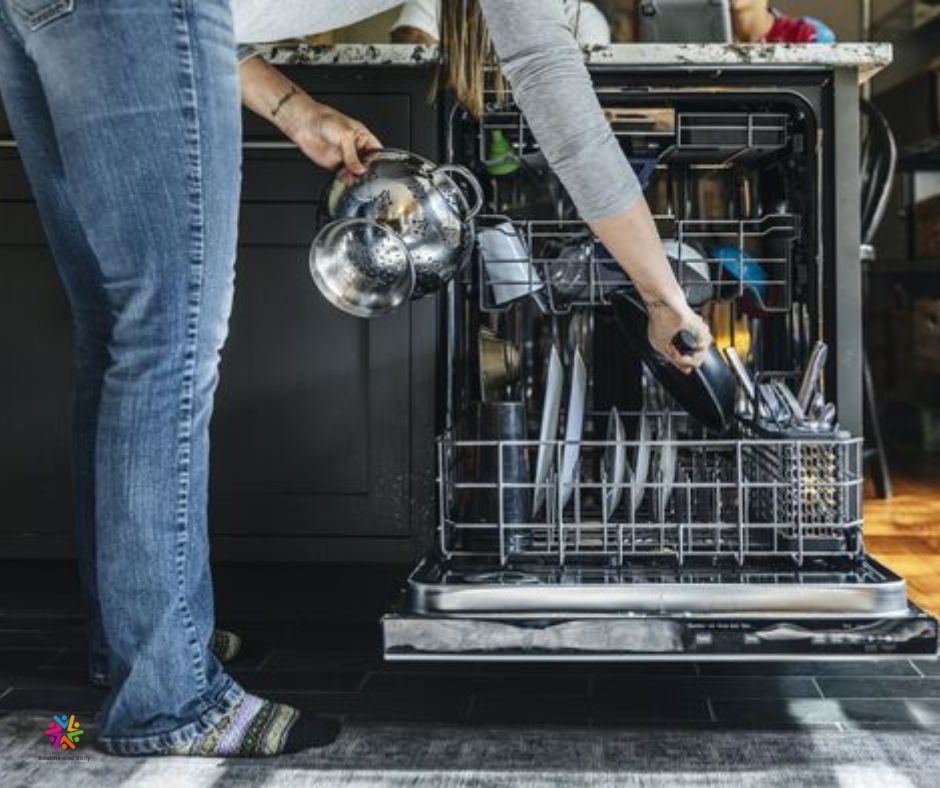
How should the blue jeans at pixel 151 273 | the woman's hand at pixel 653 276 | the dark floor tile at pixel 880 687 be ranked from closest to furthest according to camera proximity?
the blue jeans at pixel 151 273
the woman's hand at pixel 653 276
the dark floor tile at pixel 880 687

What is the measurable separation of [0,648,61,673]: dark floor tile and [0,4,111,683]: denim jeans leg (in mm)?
159

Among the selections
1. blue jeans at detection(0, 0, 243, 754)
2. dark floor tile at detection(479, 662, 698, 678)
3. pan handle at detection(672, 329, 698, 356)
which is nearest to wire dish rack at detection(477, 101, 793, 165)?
pan handle at detection(672, 329, 698, 356)

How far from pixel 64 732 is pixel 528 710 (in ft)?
1.68

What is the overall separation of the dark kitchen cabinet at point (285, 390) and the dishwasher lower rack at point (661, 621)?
684 mm

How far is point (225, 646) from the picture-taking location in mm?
1721

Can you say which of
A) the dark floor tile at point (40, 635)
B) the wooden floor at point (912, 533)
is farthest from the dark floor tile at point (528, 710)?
the wooden floor at point (912, 533)

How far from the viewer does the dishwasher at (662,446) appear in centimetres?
130

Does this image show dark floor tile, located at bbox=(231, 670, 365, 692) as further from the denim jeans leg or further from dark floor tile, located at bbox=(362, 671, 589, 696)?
the denim jeans leg

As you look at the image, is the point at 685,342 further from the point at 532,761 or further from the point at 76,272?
the point at 76,272

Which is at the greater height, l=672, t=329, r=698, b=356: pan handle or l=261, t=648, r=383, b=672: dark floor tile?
l=672, t=329, r=698, b=356: pan handle

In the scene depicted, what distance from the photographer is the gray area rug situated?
4.00 ft

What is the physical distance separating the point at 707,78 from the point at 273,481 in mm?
905

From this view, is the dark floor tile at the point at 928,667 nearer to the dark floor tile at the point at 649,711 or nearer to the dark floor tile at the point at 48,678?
the dark floor tile at the point at 649,711

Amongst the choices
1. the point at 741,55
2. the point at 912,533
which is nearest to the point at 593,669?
the point at 741,55
